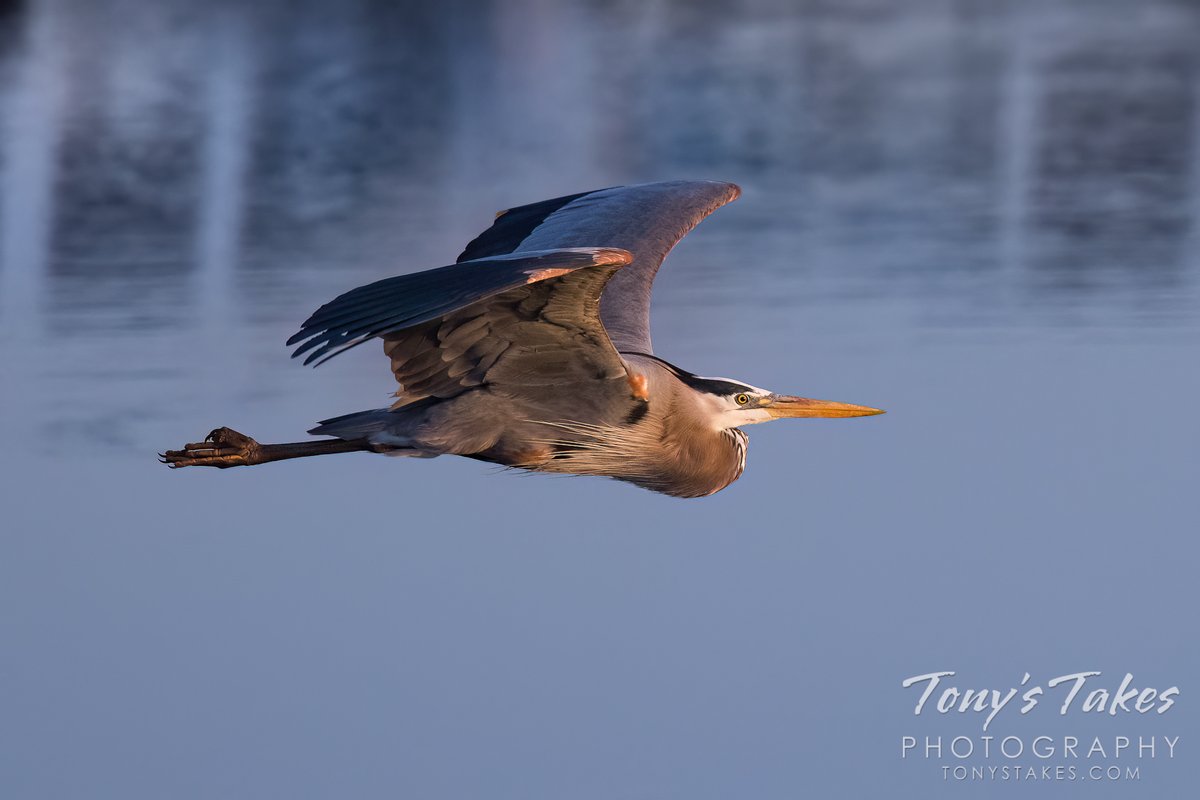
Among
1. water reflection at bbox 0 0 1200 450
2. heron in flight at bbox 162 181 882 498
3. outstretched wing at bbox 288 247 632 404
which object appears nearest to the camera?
outstretched wing at bbox 288 247 632 404

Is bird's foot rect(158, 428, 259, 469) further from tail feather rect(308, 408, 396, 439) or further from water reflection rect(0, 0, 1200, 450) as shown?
water reflection rect(0, 0, 1200, 450)

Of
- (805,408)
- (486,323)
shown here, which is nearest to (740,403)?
(805,408)

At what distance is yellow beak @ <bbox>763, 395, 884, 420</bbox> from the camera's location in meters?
6.09

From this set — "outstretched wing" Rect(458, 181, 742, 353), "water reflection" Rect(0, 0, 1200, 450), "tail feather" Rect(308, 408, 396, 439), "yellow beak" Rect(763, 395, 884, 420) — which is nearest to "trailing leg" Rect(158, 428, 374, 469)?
"tail feather" Rect(308, 408, 396, 439)

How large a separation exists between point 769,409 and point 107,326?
17.1ft

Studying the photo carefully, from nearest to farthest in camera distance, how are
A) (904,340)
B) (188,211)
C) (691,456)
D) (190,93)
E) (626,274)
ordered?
(691,456) → (626,274) → (904,340) → (188,211) → (190,93)

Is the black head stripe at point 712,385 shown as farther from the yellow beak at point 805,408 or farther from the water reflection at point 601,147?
the water reflection at point 601,147

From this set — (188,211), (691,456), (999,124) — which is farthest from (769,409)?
(999,124)

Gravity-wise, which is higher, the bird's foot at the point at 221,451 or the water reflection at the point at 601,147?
the water reflection at the point at 601,147

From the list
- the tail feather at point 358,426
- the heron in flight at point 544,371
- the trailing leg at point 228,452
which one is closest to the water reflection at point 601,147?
the trailing leg at point 228,452

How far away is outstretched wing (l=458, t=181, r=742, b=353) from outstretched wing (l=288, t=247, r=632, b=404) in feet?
2.60

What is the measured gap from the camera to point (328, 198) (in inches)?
525

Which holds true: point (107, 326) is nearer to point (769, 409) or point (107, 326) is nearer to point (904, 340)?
point (904, 340)

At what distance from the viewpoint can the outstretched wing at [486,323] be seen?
466 centimetres
